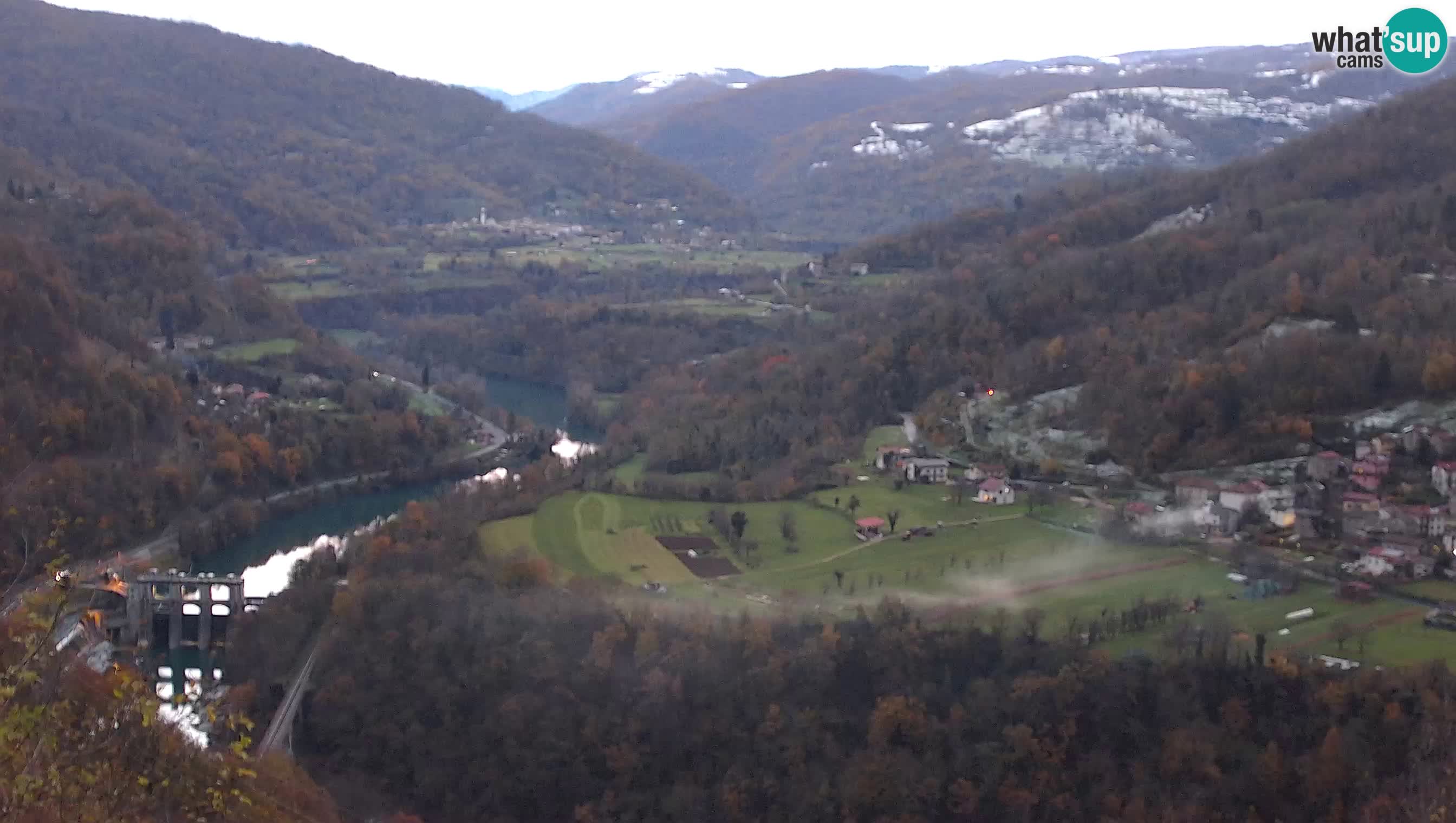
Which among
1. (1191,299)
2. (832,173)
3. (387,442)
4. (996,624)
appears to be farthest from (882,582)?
(832,173)

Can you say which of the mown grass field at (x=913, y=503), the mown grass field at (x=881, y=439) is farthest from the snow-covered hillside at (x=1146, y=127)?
the mown grass field at (x=913, y=503)

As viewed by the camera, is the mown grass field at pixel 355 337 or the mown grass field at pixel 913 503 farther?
the mown grass field at pixel 355 337

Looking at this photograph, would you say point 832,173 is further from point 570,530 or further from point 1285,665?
point 1285,665

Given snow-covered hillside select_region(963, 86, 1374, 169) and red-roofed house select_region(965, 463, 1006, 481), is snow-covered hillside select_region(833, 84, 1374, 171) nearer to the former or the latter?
snow-covered hillside select_region(963, 86, 1374, 169)

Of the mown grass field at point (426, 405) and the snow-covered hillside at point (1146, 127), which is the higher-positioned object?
the snow-covered hillside at point (1146, 127)

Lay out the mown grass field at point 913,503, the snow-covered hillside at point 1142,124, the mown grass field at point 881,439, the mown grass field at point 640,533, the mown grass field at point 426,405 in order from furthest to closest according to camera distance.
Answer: the snow-covered hillside at point 1142,124 < the mown grass field at point 426,405 < the mown grass field at point 881,439 < the mown grass field at point 913,503 < the mown grass field at point 640,533

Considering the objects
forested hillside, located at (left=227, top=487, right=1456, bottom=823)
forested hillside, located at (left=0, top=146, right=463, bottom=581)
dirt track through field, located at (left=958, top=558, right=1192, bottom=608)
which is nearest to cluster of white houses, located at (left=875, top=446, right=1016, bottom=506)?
dirt track through field, located at (left=958, top=558, right=1192, bottom=608)

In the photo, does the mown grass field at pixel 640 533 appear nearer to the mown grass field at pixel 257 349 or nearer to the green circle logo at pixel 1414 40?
the green circle logo at pixel 1414 40
